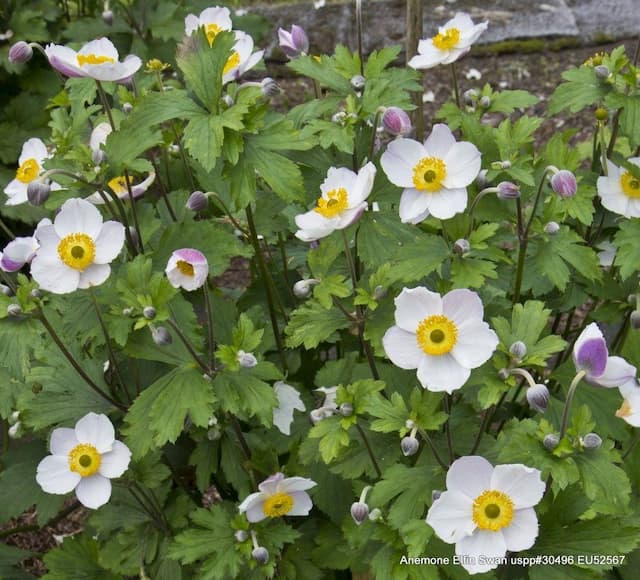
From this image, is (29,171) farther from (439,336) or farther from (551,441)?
(551,441)

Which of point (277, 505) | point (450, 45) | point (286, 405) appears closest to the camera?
point (277, 505)

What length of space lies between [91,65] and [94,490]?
102 centimetres

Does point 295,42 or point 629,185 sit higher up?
point 295,42

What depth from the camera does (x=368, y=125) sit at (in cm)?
209

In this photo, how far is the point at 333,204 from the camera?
1.82 m

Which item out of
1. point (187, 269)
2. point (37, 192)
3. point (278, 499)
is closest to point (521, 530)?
point (278, 499)

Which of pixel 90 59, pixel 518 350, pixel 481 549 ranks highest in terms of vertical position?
pixel 90 59

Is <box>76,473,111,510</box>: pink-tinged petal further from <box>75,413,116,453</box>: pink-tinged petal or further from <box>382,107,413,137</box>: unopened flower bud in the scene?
<box>382,107,413,137</box>: unopened flower bud

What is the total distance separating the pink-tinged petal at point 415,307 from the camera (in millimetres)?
1636

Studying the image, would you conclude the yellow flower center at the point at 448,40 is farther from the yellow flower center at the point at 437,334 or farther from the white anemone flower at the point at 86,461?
the white anemone flower at the point at 86,461

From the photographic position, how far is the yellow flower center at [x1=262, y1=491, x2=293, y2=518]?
1.95m

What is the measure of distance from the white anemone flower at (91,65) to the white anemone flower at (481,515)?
48.9 inches

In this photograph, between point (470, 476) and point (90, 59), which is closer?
point (470, 476)

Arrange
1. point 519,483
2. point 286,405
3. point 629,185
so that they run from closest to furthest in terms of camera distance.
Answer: point 519,483 → point 286,405 → point 629,185
